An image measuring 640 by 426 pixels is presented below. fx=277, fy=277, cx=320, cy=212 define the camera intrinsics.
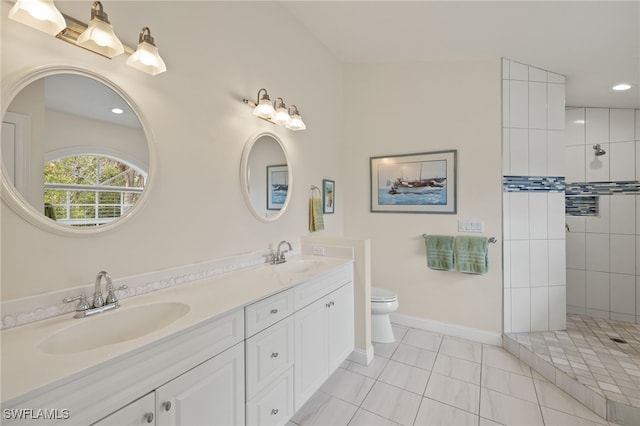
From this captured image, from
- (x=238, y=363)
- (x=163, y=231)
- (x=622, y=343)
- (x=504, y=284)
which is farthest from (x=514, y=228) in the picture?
(x=163, y=231)

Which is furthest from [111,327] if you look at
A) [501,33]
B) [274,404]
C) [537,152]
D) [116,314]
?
[537,152]

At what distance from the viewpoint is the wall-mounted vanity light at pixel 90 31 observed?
3.22 feet

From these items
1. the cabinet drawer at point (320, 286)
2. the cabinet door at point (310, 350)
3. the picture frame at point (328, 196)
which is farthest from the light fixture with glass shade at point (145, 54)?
the picture frame at point (328, 196)

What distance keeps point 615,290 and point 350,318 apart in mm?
3061

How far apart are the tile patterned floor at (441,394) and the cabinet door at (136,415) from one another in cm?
105

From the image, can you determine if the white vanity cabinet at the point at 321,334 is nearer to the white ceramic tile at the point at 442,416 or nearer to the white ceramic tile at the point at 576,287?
the white ceramic tile at the point at 442,416

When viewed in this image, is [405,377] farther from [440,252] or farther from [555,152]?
[555,152]

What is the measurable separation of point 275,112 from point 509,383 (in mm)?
2635

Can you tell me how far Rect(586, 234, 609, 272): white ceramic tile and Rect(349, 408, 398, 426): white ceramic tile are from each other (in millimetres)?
3068

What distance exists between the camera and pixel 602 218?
307 centimetres

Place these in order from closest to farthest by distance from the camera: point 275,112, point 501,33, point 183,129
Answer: point 183,129 < point 275,112 < point 501,33

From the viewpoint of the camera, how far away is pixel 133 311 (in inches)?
46.9

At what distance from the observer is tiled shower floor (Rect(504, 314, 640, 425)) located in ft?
5.58

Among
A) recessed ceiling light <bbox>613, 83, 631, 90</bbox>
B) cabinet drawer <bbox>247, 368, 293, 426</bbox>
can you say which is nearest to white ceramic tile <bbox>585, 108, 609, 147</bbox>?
recessed ceiling light <bbox>613, 83, 631, 90</bbox>
